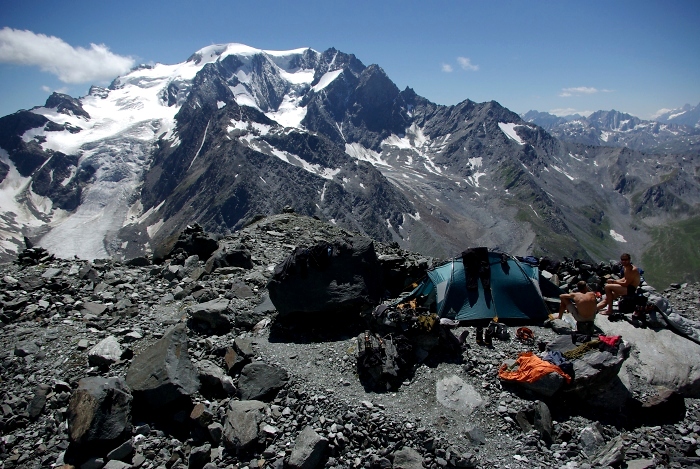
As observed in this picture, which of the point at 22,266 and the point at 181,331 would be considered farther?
the point at 22,266

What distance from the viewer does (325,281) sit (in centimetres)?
1599

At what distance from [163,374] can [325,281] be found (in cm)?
637

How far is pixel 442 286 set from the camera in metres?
17.4

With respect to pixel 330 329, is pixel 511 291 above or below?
above

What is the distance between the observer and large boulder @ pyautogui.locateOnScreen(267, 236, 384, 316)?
15562 mm

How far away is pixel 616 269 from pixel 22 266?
102 ft

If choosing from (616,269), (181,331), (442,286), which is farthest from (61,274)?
(616,269)

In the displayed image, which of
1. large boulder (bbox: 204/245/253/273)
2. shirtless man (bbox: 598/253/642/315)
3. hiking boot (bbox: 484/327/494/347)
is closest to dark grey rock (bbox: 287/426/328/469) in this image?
hiking boot (bbox: 484/327/494/347)

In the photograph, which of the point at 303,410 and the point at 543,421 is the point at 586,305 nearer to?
the point at 543,421

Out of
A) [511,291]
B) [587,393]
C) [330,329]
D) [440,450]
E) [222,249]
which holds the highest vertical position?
[222,249]

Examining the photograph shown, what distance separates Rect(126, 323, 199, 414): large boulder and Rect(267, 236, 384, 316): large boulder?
12.6 ft

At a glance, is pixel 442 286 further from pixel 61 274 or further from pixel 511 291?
pixel 61 274

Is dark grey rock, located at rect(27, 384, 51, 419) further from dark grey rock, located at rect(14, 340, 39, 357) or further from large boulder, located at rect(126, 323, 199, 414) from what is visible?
large boulder, located at rect(126, 323, 199, 414)

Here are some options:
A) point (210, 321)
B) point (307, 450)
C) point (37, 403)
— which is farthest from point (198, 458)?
point (210, 321)
